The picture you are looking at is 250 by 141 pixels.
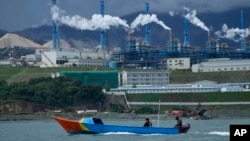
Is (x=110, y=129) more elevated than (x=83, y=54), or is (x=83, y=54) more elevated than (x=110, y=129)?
(x=83, y=54)

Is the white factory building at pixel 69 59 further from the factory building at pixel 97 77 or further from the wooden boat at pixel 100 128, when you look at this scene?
the wooden boat at pixel 100 128

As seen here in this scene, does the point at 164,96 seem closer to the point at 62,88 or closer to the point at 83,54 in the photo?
the point at 62,88

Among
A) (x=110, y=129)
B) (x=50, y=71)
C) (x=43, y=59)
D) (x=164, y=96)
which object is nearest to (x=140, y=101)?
(x=164, y=96)

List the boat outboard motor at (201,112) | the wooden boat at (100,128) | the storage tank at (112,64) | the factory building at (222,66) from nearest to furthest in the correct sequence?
the wooden boat at (100,128) → the boat outboard motor at (201,112) → the factory building at (222,66) → the storage tank at (112,64)

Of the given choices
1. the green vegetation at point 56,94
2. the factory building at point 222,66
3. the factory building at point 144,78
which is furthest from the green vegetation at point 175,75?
the green vegetation at point 56,94

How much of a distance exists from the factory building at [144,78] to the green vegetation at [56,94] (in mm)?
18811

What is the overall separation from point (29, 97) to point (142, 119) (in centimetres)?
1701

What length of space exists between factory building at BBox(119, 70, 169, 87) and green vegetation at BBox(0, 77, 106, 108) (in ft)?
61.7

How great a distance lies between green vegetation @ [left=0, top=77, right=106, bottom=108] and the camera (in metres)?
92.4

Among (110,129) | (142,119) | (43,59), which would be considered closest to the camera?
(110,129)

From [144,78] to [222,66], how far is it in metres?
13.7

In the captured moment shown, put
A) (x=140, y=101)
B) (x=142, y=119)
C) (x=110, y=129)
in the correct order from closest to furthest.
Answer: (x=110, y=129), (x=142, y=119), (x=140, y=101)

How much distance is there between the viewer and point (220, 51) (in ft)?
469

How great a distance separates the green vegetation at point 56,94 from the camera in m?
92.4
